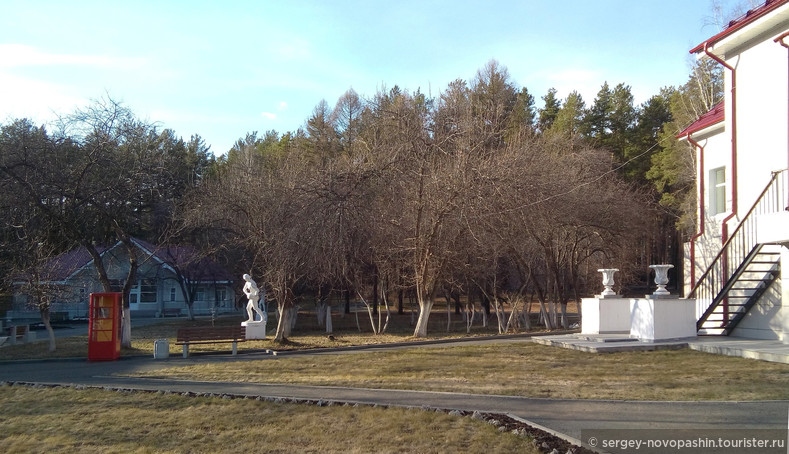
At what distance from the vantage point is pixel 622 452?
627 cm

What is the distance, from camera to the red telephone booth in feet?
55.9

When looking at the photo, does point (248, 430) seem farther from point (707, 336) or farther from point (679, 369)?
point (707, 336)

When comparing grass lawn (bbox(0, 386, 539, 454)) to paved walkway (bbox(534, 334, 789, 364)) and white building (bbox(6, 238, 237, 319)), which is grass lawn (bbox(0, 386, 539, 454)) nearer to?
paved walkway (bbox(534, 334, 789, 364))

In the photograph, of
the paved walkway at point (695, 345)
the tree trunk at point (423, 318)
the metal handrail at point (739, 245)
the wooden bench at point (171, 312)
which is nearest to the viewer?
the paved walkway at point (695, 345)

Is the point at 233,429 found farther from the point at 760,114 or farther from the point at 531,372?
the point at 760,114

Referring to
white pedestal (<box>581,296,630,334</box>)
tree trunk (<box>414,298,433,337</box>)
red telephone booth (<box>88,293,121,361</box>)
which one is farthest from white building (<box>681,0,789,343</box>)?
red telephone booth (<box>88,293,121,361</box>)

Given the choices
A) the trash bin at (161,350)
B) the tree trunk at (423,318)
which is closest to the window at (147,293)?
the tree trunk at (423,318)

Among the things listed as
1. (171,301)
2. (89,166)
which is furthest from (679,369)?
(171,301)

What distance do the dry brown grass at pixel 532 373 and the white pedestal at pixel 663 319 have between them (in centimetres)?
86

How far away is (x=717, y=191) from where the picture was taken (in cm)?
1895

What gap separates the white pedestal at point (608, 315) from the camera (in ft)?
54.7

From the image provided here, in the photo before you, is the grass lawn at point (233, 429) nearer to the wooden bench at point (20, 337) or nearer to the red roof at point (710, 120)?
the red roof at point (710, 120)

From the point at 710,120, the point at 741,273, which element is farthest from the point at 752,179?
the point at 710,120

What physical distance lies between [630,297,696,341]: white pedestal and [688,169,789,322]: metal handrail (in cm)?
100
